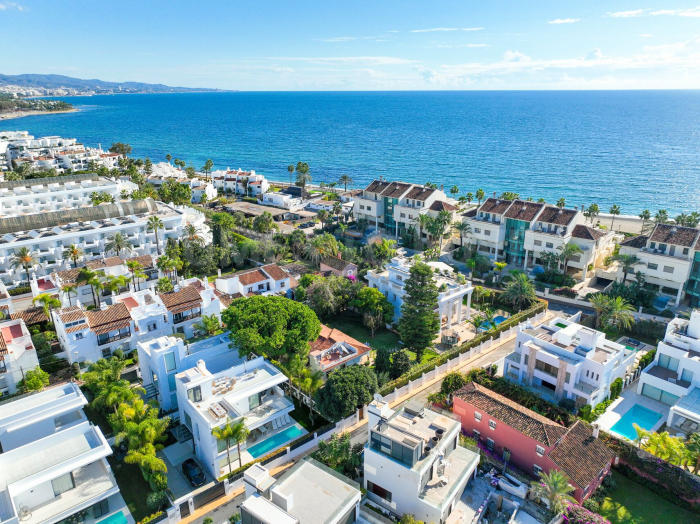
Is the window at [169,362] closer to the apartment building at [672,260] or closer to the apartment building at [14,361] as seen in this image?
the apartment building at [14,361]

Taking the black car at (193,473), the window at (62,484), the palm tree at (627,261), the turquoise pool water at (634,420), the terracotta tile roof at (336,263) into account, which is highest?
the palm tree at (627,261)

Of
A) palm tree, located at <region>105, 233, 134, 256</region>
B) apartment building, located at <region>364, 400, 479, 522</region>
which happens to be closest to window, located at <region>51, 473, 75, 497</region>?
apartment building, located at <region>364, 400, 479, 522</region>

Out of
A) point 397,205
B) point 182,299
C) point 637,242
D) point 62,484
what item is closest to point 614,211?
point 637,242

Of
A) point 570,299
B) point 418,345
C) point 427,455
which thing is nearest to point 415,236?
point 570,299

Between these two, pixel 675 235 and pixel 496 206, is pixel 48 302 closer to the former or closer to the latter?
pixel 496 206

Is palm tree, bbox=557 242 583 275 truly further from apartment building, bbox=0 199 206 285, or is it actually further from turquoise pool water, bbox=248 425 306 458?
apartment building, bbox=0 199 206 285

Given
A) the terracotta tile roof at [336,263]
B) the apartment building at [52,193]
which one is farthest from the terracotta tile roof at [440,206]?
the apartment building at [52,193]

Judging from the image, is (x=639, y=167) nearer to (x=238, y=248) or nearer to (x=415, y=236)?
(x=415, y=236)
